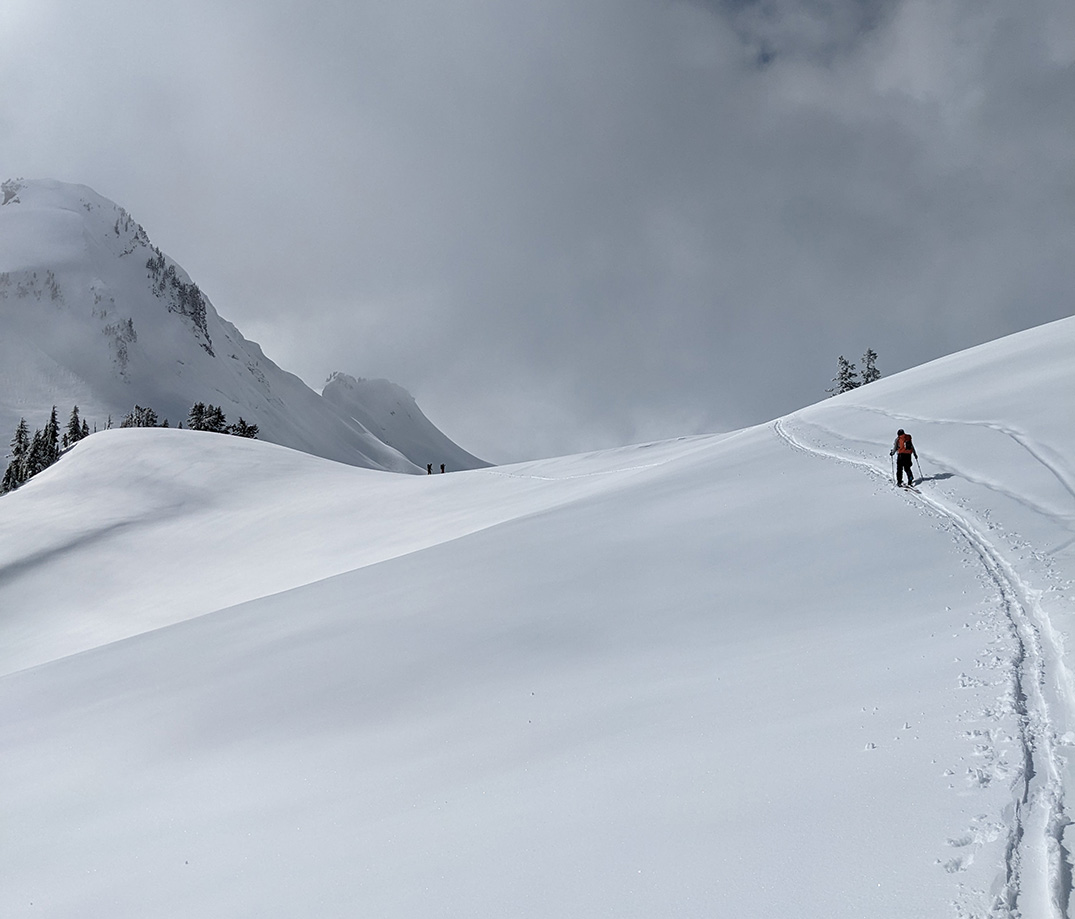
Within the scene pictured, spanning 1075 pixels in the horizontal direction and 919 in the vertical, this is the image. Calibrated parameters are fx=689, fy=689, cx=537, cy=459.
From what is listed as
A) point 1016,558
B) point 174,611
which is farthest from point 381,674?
point 174,611

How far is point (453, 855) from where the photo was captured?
5250 mm

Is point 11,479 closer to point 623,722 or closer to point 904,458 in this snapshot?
point 904,458

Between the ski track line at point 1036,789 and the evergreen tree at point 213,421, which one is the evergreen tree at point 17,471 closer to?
the evergreen tree at point 213,421

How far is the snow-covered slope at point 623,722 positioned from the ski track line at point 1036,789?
2cm

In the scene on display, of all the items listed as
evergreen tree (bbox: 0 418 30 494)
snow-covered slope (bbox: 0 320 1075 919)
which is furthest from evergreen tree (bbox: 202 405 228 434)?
snow-covered slope (bbox: 0 320 1075 919)

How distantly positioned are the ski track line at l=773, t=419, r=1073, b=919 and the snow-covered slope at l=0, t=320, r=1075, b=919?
24mm

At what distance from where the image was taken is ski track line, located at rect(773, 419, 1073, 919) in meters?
3.69

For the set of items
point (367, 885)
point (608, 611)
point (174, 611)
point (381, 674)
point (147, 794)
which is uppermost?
point (174, 611)

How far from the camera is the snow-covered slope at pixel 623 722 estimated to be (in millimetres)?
4473

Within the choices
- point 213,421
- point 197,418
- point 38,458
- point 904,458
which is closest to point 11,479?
point 38,458

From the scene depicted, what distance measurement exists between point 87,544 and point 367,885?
129ft

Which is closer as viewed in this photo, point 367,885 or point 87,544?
point 367,885

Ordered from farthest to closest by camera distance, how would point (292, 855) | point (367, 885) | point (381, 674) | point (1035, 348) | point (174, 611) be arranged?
1. point (174, 611)
2. point (1035, 348)
3. point (381, 674)
4. point (292, 855)
5. point (367, 885)

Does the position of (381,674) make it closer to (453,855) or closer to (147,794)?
(147,794)
